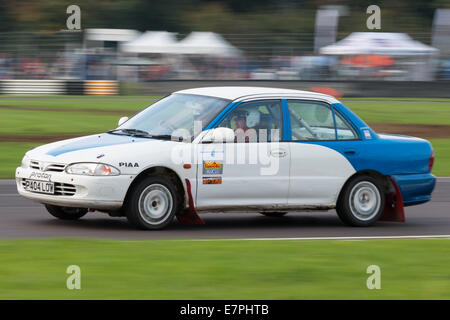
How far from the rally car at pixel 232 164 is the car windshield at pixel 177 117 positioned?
0.01 metres

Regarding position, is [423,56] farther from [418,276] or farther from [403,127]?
[418,276]

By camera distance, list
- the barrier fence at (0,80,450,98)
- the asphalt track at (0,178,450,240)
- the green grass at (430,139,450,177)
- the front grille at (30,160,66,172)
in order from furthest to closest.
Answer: the barrier fence at (0,80,450,98) < the green grass at (430,139,450,177) < the asphalt track at (0,178,450,240) < the front grille at (30,160,66,172)

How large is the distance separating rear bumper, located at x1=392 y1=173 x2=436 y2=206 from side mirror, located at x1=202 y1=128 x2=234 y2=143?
2282 millimetres

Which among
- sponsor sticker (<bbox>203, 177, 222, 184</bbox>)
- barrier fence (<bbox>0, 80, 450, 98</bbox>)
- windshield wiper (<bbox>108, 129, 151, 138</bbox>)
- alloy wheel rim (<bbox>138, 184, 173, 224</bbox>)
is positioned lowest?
alloy wheel rim (<bbox>138, 184, 173, 224</bbox>)

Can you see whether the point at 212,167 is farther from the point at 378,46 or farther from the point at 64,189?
the point at 378,46

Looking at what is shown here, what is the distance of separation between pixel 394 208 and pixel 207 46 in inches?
1246

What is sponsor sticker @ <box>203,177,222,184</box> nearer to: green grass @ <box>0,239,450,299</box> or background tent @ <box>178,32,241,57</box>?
green grass @ <box>0,239,450,299</box>

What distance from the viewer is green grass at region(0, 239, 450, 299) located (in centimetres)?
647

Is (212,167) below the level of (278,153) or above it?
below

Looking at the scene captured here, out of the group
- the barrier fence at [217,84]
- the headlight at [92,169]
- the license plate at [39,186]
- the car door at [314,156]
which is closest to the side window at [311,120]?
Answer: the car door at [314,156]

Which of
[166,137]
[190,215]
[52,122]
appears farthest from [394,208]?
[52,122]

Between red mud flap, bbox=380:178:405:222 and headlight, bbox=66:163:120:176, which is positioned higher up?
headlight, bbox=66:163:120:176

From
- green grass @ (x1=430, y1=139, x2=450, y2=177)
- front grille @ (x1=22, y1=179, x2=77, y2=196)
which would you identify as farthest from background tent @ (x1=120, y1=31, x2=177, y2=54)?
front grille @ (x1=22, y1=179, x2=77, y2=196)

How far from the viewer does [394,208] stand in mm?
11219
